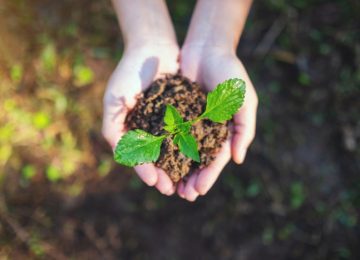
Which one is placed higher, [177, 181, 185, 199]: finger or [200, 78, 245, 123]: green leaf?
[200, 78, 245, 123]: green leaf

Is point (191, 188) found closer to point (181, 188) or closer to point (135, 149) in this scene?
point (181, 188)

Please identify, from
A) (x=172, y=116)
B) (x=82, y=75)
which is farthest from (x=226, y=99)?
(x=82, y=75)

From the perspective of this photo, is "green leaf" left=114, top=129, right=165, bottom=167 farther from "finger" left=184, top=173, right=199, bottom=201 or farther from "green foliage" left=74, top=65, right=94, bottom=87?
"green foliage" left=74, top=65, right=94, bottom=87

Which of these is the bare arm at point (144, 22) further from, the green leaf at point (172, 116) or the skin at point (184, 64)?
the green leaf at point (172, 116)

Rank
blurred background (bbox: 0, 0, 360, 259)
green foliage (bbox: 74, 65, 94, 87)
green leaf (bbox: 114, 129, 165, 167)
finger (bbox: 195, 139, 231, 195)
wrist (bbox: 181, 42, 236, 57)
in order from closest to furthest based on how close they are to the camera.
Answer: green leaf (bbox: 114, 129, 165, 167)
finger (bbox: 195, 139, 231, 195)
wrist (bbox: 181, 42, 236, 57)
blurred background (bbox: 0, 0, 360, 259)
green foliage (bbox: 74, 65, 94, 87)

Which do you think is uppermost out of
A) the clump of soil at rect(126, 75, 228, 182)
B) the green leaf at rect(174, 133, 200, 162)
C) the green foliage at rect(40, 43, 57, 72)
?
the green leaf at rect(174, 133, 200, 162)

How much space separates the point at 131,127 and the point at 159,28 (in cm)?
53

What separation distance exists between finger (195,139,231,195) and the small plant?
0.22 metres

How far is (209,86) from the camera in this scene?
1.96 metres

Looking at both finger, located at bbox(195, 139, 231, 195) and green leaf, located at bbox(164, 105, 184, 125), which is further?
finger, located at bbox(195, 139, 231, 195)

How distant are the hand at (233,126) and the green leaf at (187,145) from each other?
0.74 ft

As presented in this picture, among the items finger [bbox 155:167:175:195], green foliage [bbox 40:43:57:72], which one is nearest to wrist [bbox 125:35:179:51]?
→ finger [bbox 155:167:175:195]

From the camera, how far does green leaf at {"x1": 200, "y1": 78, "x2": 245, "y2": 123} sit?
1.59 metres

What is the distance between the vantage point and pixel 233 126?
1.92 m
